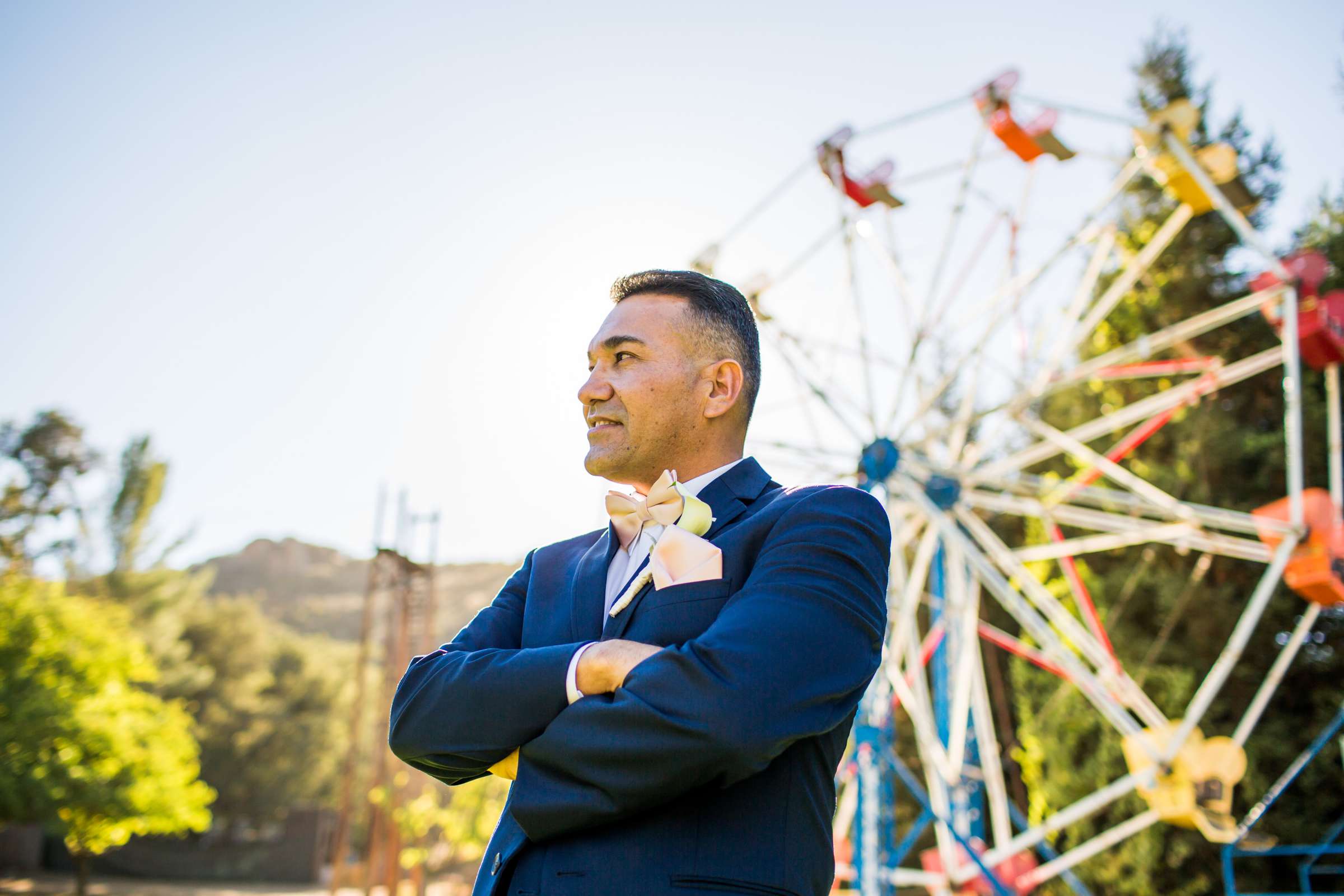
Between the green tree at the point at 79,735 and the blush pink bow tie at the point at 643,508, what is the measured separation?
17.8 m

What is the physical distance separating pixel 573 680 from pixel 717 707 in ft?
0.88

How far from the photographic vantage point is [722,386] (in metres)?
1.98

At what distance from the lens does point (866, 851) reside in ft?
27.4

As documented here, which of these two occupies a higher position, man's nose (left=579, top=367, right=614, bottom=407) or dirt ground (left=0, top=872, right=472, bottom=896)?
man's nose (left=579, top=367, right=614, bottom=407)

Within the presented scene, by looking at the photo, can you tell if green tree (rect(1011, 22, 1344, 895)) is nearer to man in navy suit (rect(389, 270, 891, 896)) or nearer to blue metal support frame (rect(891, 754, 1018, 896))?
blue metal support frame (rect(891, 754, 1018, 896))

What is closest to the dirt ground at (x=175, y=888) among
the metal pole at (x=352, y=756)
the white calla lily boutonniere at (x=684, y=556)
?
the metal pole at (x=352, y=756)

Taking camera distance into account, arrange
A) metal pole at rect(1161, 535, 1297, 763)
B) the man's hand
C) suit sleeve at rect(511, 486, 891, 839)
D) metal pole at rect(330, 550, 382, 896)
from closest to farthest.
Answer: suit sleeve at rect(511, 486, 891, 839), the man's hand, metal pole at rect(1161, 535, 1297, 763), metal pole at rect(330, 550, 382, 896)

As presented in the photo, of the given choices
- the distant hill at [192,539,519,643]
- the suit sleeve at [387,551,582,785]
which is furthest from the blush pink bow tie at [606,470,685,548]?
the distant hill at [192,539,519,643]

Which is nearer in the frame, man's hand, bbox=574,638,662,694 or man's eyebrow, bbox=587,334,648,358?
man's hand, bbox=574,638,662,694

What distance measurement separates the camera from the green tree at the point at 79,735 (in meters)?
16.0

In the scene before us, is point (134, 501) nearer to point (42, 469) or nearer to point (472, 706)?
point (42, 469)

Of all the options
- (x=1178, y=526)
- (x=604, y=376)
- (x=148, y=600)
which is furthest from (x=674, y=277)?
(x=148, y=600)

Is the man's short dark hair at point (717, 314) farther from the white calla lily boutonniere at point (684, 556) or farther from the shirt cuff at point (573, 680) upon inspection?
the shirt cuff at point (573, 680)

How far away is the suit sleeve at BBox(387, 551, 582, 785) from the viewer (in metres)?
1.54
